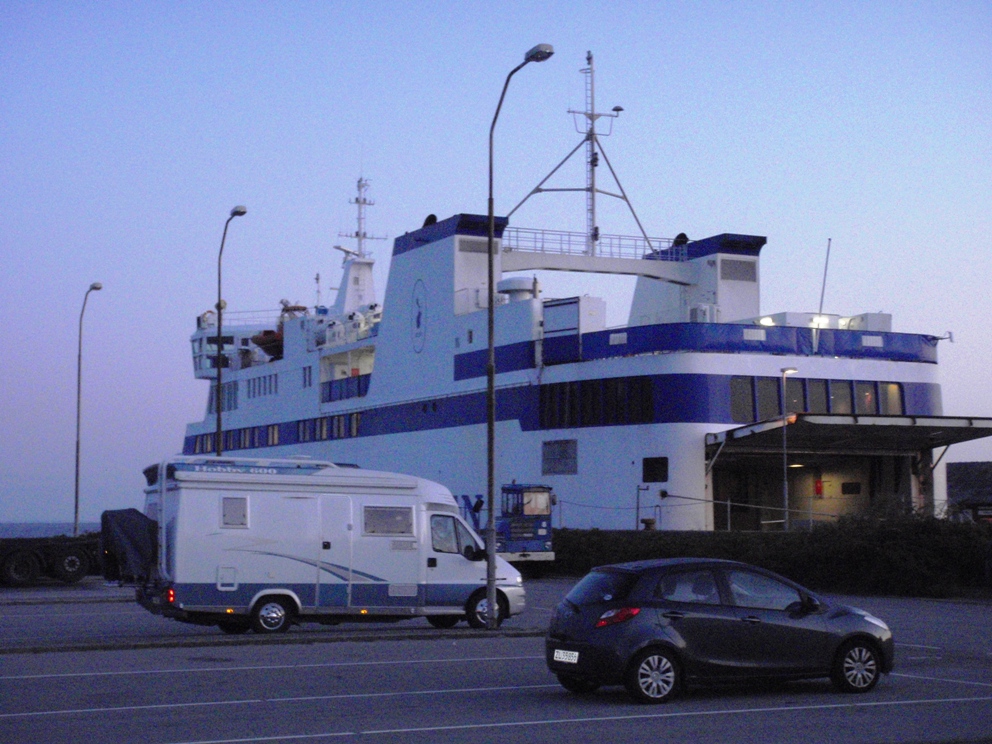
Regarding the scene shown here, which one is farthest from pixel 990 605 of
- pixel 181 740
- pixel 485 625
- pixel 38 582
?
pixel 38 582

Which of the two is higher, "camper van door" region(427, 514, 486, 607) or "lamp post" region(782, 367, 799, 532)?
"lamp post" region(782, 367, 799, 532)

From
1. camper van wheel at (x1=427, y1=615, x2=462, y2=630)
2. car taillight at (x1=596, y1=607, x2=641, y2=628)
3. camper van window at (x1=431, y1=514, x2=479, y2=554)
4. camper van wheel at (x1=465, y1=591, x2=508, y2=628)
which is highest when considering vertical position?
camper van window at (x1=431, y1=514, x2=479, y2=554)

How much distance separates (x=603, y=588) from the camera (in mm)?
13125

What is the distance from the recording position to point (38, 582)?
35562mm

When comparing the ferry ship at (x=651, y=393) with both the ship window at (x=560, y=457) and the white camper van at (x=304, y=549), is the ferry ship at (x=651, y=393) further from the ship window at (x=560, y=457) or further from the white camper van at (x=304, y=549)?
the white camper van at (x=304, y=549)

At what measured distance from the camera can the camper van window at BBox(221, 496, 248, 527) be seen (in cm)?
1941

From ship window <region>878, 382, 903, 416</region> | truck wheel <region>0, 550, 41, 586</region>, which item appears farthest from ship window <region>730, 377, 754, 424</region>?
truck wheel <region>0, 550, 41, 586</region>

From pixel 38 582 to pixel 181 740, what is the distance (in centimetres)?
2737

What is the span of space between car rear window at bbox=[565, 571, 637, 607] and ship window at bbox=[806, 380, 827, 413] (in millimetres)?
27781

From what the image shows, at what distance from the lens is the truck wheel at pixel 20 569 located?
111 feet

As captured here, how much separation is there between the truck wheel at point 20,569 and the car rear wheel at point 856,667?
26.3 m

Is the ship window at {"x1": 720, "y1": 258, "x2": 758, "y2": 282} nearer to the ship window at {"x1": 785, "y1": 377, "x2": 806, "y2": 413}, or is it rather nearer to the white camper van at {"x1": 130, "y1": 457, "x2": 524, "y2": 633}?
the ship window at {"x1": 785, "y1": 377, "x2": 806, "y2": 413}

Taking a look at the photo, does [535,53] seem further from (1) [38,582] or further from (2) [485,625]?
(1) [38,582]

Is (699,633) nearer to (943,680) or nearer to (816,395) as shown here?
(943,680)
